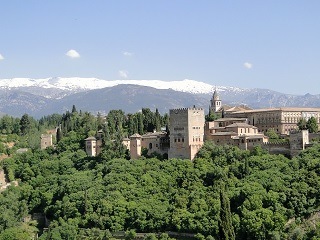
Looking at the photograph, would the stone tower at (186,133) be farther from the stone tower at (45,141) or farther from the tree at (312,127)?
the stone tower at (45,141)

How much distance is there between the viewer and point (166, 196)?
4662 centimetres

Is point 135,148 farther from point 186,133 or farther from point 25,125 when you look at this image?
point 25,125

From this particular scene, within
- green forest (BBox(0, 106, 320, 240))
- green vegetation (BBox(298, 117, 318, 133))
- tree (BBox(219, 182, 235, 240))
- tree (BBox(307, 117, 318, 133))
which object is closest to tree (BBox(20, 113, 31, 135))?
green forest (BBox(0, 106, 320, 240))

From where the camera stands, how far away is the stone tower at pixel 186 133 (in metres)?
51.3

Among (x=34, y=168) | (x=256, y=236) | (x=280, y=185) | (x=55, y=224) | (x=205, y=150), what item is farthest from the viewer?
(x=34, y=168)

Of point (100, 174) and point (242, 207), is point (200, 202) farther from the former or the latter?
point (100, 174)

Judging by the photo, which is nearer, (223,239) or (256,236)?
(223,239)

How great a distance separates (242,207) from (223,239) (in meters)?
5.49

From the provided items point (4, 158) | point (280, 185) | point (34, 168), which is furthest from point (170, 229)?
point (4, 158)

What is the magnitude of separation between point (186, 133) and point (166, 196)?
7328 millimetres

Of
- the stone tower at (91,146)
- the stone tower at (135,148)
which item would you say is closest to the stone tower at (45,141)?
the stone tower at (91,146)

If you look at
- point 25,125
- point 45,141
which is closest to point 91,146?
point 45,141

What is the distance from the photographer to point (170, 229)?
42844 millimetres

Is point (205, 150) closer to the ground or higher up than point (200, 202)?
higher up
